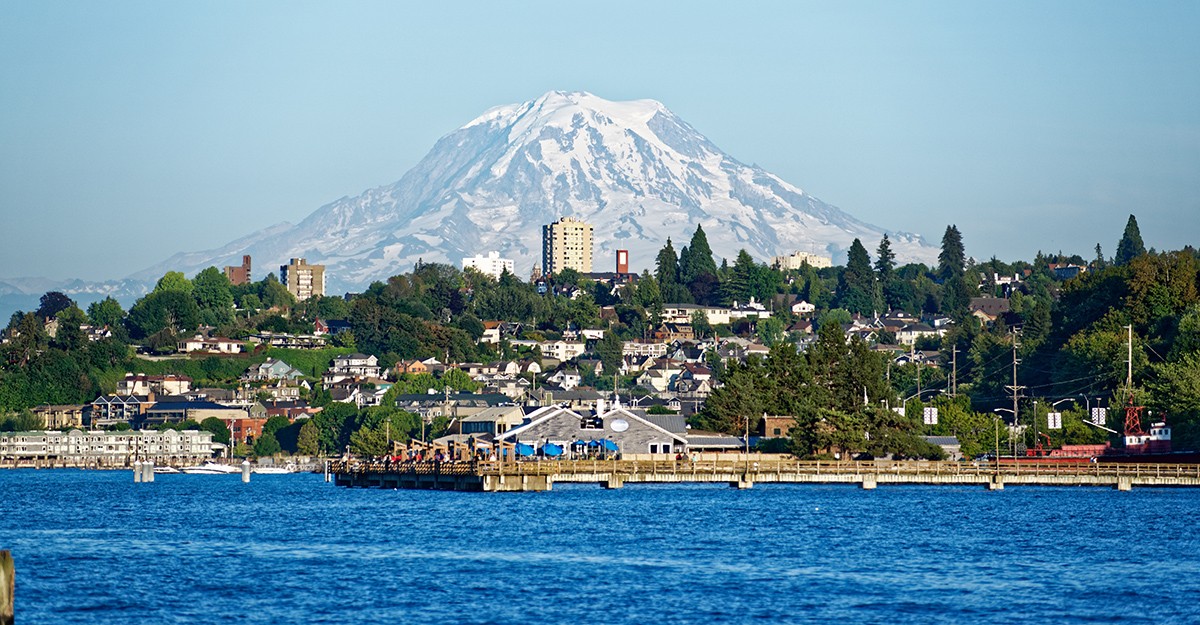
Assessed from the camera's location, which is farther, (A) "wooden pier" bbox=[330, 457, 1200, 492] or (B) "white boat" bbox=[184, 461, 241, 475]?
(B) "white boat" bbox=[184, 461, 241, 475]

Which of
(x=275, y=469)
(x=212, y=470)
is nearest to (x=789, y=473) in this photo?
(x=275, y=469)

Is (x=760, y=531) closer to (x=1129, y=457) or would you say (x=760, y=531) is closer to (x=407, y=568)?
(x=407, y=568)

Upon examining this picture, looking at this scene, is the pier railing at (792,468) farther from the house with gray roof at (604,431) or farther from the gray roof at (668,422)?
the gray roof at (668,422)

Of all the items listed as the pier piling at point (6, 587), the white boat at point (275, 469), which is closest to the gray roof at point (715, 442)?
the white boat at point (275, 469)

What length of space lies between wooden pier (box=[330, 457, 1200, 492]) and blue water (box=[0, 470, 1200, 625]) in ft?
13.4

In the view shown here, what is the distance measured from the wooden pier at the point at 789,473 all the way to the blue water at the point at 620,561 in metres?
4.09

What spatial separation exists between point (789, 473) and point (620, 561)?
44776 millimetres

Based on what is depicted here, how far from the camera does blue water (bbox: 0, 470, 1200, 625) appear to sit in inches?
1891

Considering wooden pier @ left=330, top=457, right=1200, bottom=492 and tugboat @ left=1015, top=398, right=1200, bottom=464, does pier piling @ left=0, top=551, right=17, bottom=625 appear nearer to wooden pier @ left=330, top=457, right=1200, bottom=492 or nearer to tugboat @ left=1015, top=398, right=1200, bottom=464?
wooden pier @ left=330, top=457, right=1200, bottom=492

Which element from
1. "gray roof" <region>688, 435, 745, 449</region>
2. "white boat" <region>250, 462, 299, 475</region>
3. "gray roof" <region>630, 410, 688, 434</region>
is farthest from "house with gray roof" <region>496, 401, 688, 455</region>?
"white boat" <region>250, 462, 299, 475</region>

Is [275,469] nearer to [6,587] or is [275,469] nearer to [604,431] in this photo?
[604,431]

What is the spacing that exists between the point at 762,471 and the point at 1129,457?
22806 millimetres

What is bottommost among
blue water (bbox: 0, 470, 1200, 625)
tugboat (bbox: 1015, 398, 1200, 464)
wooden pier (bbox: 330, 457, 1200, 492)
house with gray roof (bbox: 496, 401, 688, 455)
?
blue water (bbox: 0, 470, 1200, 625)

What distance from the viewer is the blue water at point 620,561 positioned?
1891 inches
